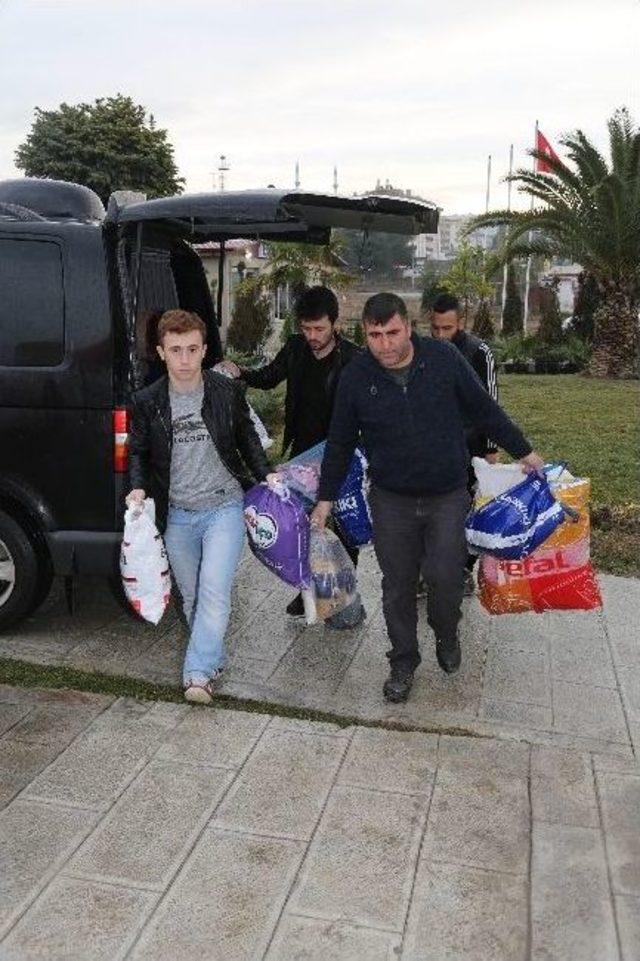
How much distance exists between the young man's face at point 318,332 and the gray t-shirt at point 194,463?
0.74 meters

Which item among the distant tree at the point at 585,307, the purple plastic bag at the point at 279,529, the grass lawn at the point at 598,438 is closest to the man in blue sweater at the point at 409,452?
the purple plastic bag at the point at 279,529

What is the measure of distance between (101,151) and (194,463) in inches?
928

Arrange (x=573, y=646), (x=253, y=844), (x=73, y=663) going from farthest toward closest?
(x=573, y=646), (x=73, y=663), (x=253, y=844)

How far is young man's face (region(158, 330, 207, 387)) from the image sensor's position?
152 inches

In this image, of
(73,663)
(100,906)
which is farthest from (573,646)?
(100,906)

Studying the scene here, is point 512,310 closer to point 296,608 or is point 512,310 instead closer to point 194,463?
point 296,608

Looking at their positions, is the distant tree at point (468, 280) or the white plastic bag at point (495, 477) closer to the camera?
the white plastic bag at point (495, 477)

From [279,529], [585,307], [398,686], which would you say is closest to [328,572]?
[279,529]

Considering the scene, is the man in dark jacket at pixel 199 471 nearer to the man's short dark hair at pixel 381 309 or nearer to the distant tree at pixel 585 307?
the man's short dark hair at pixel 381 309

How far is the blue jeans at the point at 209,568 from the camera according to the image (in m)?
4.09

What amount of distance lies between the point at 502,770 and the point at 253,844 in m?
1.06

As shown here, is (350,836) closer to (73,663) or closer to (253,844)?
(253,844)

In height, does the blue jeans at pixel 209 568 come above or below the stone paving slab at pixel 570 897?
above

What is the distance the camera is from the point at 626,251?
17984 mm
